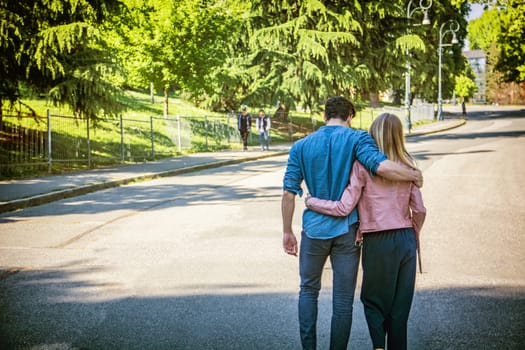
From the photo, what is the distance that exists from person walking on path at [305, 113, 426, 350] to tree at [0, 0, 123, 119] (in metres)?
13.9

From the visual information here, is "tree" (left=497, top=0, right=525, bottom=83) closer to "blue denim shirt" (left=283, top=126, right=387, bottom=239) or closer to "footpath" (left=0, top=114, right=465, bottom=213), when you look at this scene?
"footpath" (left=0, top=114, right=465, bottom=213)

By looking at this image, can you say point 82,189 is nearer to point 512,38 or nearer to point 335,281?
point 335,281

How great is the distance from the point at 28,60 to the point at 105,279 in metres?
11.9

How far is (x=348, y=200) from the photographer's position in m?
3.63

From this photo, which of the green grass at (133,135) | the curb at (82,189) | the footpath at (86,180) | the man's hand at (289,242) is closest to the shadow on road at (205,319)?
the man's hand at (289,242)

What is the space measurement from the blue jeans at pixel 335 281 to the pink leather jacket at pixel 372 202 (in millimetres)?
147

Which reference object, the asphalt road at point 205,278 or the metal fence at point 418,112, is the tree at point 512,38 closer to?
the metal fence at point 418,112

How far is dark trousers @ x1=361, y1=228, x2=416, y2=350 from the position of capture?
12.1ft

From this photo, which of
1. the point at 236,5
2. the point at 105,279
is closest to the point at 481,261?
the point at 105,279

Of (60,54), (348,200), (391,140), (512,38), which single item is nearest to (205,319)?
(348,200)

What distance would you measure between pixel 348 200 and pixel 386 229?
0.95 ft

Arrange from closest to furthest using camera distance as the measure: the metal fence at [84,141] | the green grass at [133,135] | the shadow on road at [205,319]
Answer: the shadow on road at [205,319] → the metal fence at [84,141] → the green grass at [133,135]

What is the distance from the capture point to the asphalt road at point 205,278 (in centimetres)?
442

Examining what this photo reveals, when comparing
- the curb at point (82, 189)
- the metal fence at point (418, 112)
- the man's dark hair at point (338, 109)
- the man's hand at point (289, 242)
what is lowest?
the curb at point (82, 189)
